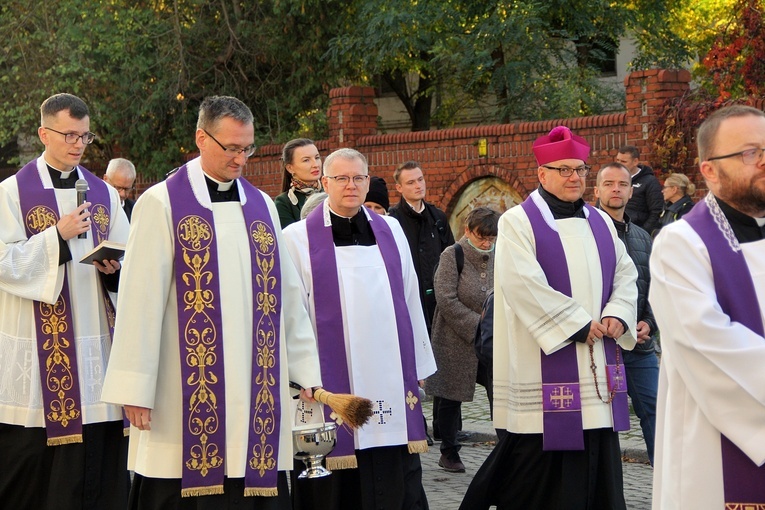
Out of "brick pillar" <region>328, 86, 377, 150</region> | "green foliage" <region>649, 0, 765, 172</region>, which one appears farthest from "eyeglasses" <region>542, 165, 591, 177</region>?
"brick pillar" <region>328, 86, 377, 150</region>

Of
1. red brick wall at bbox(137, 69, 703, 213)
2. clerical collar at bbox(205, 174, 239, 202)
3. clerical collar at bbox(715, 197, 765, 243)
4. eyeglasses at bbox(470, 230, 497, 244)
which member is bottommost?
clerical collar at bbox(715, 197, 765, 243)

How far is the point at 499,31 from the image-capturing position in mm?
17688

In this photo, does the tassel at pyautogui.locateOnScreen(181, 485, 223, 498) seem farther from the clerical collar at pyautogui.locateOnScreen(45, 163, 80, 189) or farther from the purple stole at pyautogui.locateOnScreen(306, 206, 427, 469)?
the clerical collar at pyautogui.locateOnScreen(45, 163, 80, 189)

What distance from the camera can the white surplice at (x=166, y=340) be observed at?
553 centimetres

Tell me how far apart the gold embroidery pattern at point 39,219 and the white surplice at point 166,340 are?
1.60 m

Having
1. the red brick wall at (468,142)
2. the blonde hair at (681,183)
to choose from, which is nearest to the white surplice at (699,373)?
the blonde hair at (681,183)

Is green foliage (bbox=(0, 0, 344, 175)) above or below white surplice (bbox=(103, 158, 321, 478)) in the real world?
above

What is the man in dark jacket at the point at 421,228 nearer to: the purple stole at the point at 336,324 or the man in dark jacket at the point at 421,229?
the man in dark jacket at the point at 421,229

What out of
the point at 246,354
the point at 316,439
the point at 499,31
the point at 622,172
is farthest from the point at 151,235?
the point at 499,31

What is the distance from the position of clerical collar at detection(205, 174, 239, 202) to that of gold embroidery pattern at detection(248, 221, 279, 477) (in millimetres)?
168

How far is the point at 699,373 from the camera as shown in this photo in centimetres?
426

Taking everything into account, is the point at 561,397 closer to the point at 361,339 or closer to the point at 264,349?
the point at 361,339

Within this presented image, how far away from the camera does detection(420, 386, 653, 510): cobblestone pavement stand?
325 inches

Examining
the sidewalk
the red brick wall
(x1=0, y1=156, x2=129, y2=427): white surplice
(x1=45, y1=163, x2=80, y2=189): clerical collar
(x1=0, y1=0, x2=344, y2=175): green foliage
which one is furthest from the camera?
(x1=0, y1=0, x2=344, y2=175): green foliage
